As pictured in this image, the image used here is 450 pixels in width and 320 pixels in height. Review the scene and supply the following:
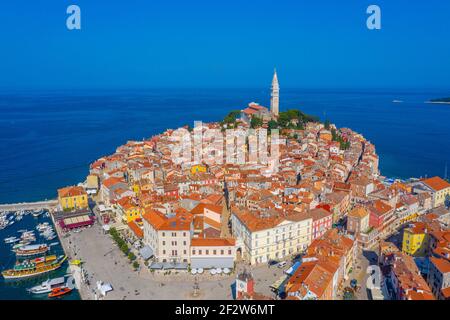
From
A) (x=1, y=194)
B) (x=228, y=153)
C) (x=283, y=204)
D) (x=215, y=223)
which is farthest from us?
(x=228, y=153)

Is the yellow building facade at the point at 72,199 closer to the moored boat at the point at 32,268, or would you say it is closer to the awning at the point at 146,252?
the moored boat at the point at 32,268

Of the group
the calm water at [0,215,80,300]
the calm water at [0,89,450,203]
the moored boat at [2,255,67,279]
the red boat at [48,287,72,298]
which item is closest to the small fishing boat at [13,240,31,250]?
the calm water at [0,215,80,300]

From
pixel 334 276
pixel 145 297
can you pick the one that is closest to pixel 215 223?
pixel 145 297

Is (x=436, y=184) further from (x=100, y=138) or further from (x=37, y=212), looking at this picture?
(x=100, y=138)

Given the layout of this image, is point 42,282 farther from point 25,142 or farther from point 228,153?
point 25,142

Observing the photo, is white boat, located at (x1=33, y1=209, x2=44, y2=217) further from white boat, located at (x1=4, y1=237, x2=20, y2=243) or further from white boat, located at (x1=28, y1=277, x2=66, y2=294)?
white boat, located at (x1=28, y1=277, x2=66, y2=294)

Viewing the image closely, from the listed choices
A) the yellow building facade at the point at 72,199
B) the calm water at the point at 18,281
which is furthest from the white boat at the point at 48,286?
the yellow building facade at the point at 72,199

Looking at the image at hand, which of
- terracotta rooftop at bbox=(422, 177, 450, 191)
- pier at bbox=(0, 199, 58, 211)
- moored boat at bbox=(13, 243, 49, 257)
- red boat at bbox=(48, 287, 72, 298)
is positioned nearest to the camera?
red boat at bbox=(48, 287, 72, 298)
